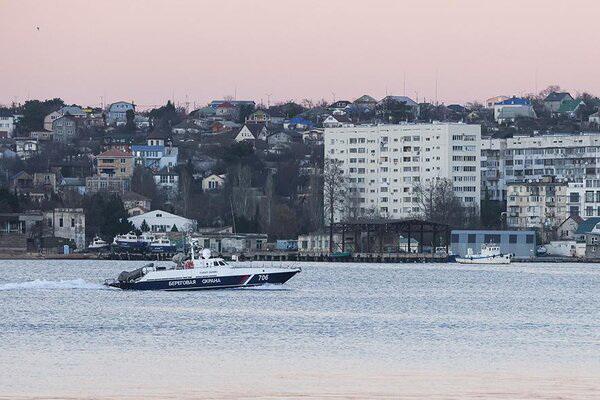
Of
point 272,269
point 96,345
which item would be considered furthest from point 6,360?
point 272,269

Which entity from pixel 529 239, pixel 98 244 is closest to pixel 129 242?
pixel 98 244

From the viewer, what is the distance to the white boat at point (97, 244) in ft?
488

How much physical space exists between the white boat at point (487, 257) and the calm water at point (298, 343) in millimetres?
52810

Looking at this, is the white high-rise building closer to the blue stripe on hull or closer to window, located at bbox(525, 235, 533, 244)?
window, located at bbox(525, 235, 533, 244)

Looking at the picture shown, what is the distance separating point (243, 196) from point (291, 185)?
2883 centimetres

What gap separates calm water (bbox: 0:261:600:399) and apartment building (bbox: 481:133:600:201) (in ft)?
308

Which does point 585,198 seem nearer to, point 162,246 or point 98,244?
point 162,246

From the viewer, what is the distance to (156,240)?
485 ft

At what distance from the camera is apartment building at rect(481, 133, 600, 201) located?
185 m

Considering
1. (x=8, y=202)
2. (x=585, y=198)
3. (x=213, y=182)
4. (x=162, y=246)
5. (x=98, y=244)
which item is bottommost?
(x=162, y=246)

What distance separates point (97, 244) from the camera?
492ft

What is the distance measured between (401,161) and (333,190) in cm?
831

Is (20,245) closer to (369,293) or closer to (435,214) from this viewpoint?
(435,214)

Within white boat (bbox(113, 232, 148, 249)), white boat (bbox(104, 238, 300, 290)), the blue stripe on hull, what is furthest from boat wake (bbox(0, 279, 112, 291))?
white boat (bbox(113, 232, 148, 249))
